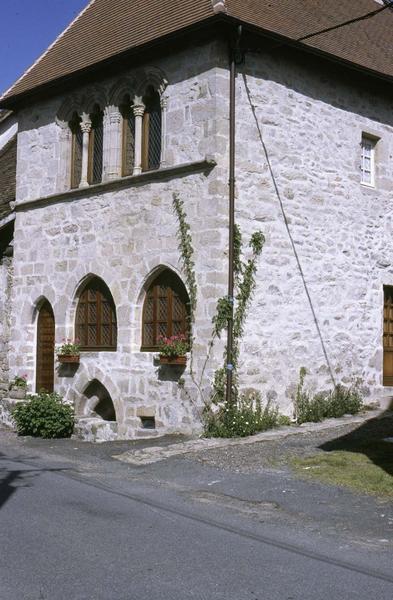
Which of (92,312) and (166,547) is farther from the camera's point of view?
(92,312)

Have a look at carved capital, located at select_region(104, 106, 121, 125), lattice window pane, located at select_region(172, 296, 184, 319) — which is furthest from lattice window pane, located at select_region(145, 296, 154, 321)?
carved capital, located at select_region(104, 106, 121, 125)

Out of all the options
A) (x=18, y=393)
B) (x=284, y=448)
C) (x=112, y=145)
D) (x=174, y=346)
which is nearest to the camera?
(x=284, y=448)

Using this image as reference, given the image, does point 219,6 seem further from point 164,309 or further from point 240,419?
point 240,419

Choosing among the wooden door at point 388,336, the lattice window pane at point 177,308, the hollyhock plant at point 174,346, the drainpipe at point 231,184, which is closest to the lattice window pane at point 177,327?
the lattice window pane at point 177,308

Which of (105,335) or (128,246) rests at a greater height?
(128,246)

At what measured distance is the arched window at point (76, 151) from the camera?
613 inches

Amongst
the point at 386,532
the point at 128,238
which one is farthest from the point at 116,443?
the point at 386,532

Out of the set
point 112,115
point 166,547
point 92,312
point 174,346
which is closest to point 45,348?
point 92,312

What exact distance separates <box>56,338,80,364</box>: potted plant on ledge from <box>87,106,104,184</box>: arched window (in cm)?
311

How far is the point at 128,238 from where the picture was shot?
1395 cm

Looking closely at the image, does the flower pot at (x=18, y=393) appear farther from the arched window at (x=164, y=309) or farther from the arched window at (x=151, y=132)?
the arched window at (x=151, y=132)

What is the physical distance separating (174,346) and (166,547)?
685cm

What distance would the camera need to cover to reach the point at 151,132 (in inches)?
553

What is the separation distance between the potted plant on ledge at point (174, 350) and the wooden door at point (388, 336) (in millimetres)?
4766
